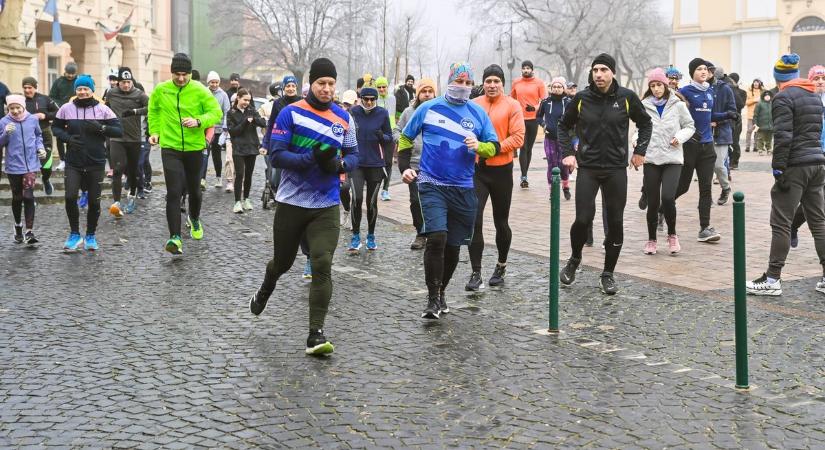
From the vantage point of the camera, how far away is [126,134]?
14.7 m

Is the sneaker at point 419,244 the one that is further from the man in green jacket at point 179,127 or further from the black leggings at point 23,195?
the black leggings at point 23,195

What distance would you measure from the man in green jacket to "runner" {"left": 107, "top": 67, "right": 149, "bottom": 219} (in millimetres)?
3195

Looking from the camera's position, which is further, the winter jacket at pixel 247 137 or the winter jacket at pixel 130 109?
the winter jacket at pixel 247 137

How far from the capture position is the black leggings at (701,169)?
1212cm

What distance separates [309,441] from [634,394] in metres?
1.91

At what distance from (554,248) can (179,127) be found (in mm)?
5220

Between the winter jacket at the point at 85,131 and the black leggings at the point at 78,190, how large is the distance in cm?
7

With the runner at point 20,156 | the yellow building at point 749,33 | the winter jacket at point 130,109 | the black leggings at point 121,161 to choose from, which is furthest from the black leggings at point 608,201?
the yellow building at point 749,33

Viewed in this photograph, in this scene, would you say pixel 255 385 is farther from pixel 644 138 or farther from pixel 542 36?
pixel 542 36

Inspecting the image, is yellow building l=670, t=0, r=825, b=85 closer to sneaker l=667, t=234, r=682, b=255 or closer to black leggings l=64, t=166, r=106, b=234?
sneaker l=667, t=234, r=682, b=255

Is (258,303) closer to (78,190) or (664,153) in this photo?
(78,190)

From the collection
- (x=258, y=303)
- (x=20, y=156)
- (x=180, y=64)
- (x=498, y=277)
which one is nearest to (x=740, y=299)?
(x=258, y=303)

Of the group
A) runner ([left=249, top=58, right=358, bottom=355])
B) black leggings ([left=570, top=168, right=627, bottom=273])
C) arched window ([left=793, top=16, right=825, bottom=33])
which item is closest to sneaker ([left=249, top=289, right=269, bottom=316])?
runner ([left=249, top=58, right=358, bottom=355])

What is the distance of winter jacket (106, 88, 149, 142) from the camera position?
47.8 feet
